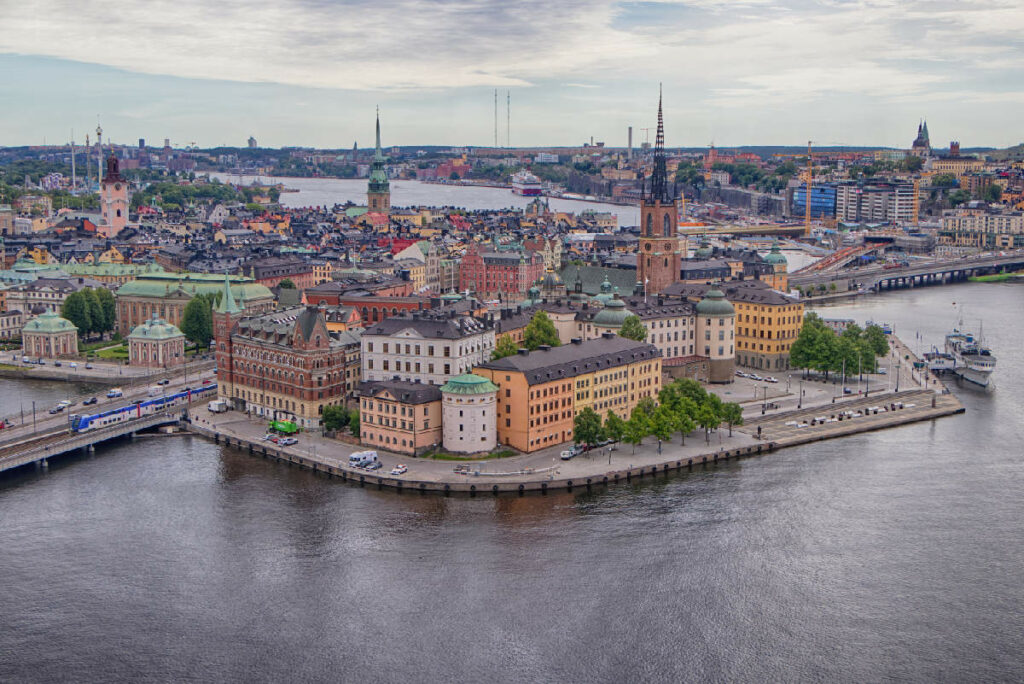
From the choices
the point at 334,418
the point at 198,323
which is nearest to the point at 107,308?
the point at 198,323

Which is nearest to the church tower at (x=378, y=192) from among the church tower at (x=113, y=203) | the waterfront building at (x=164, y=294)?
the church tower at (x=113, y=203)

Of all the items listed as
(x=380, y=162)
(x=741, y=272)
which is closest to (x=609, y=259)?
(x=741, y=272)

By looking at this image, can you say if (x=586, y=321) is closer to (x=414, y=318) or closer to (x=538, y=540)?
(x=414, y=318)

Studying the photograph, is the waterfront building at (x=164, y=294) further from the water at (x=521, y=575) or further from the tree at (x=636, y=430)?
the tree at (x=636, y=430)

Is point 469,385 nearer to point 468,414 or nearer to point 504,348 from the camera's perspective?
point 468,414

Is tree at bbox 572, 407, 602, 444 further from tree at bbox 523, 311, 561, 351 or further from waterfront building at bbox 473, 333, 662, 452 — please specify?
tree at bbox 523, 311, 561, 351

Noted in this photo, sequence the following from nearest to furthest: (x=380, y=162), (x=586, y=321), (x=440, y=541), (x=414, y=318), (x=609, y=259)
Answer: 1. (x=440, y=541)
2. (x=414, y=318)
3. (x=586, y=321)
4. (x=609, y=259)
5. (x=380, y=162)
